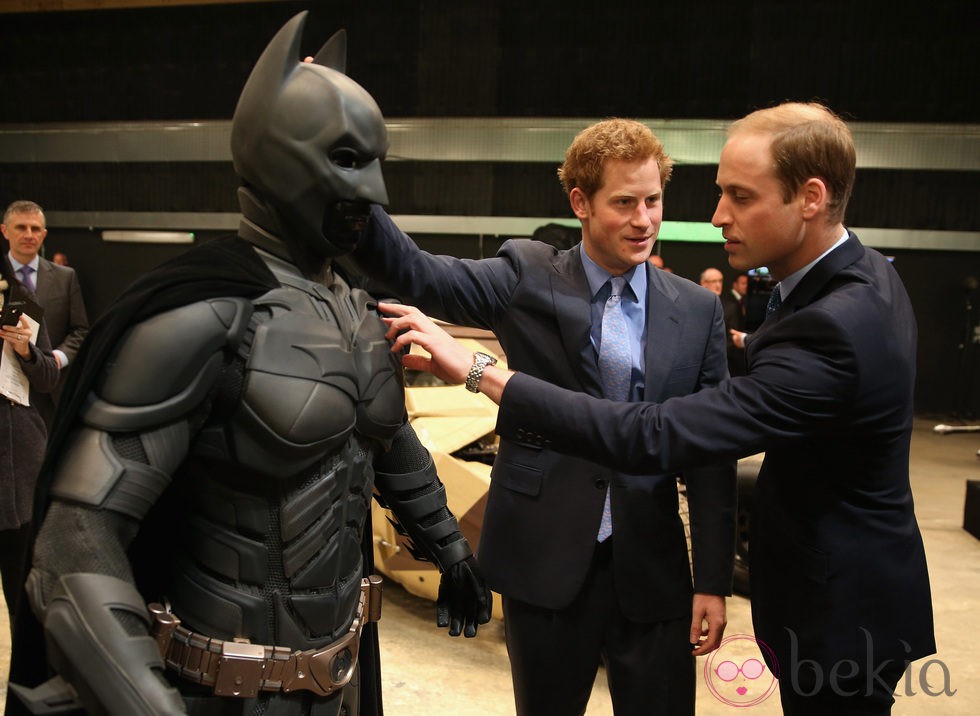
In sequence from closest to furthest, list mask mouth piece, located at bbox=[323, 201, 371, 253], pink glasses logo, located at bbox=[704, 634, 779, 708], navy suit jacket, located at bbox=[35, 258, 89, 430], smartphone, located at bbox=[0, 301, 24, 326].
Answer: mask mouth piece, located at bbox=[323, 201, 371, 253] → smartphone, located at bbox=[0, 301, 24, 326] → pink glasses logo, located at bbox=[704, 634, 779, 708] → navy suit jacket, located at bbox=[35, 258, 89, 430]

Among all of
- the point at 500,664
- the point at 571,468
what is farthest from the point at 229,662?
the point at 500,664

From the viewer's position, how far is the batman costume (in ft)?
3.86

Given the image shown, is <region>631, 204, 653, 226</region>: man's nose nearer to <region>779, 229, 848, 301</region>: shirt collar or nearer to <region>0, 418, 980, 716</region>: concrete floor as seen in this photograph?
<region>779, 229, 848, 301</region>: shirt collar

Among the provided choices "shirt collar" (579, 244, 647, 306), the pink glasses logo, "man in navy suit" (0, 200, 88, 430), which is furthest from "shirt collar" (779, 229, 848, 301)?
"man in navy suit" (0, 200, 88, 430)

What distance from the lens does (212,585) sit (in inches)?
54.0

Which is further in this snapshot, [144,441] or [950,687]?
[950,687]

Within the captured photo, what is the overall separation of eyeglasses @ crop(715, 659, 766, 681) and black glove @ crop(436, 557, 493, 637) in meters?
2.24

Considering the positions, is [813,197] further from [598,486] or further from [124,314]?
[124,314]

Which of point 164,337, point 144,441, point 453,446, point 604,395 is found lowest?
point 453,446

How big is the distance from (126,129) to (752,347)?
8.40 m

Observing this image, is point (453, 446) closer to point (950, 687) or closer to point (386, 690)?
point (386, 690)

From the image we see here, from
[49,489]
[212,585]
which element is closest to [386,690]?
[212,585]

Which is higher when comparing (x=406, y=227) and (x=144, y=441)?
(x=144, y=441)

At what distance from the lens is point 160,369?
4.04 ft
